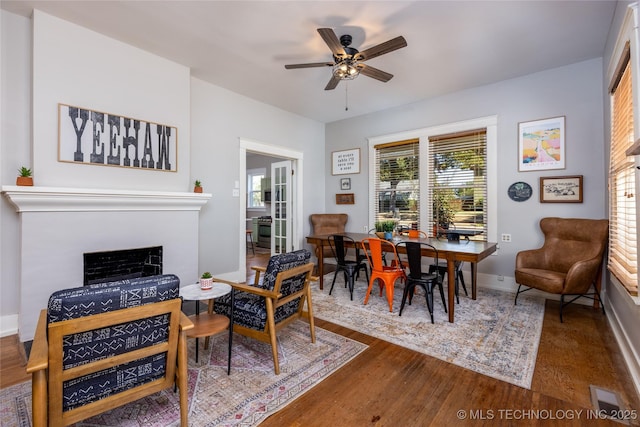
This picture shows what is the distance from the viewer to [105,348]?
1271mm

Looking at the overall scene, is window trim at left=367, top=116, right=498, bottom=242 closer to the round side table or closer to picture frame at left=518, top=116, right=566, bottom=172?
picture frame at left=518, top=116, right=566, bottom=172

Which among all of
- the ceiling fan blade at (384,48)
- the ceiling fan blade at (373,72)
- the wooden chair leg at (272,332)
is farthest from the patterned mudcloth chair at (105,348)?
the ceiling fan blade at (373,72)

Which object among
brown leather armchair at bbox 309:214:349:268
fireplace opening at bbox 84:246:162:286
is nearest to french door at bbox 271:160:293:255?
brown leather armchair at bbox 309:214:349:268

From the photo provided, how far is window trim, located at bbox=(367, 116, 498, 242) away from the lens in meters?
4.03

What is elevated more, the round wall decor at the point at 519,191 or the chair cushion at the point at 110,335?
the round wall decor at the point at 519,191

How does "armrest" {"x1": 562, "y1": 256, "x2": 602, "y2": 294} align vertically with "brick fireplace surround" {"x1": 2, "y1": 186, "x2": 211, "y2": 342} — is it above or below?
below

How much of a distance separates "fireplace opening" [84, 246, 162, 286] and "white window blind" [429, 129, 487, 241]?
4.05 meters

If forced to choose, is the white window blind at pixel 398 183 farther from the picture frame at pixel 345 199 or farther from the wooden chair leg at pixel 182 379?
the wooden chair leg at pixel 182 379

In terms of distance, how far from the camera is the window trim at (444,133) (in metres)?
4.03

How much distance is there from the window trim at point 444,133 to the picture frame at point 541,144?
12.5 inches

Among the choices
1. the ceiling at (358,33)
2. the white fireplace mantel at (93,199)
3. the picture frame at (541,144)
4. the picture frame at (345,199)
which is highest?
the ceiling at (358,33)

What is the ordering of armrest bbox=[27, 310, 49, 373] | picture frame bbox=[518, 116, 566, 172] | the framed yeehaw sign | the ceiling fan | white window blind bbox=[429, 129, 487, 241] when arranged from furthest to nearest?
white window blind bbox=[429, 129, 487, 241]
picture frame bbox=[518, 116, 566, 172]
the framed yeehaw sign
the ceiling fan
armrest bbox=[27, 310, 49, 373]

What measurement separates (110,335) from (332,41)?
2608mm

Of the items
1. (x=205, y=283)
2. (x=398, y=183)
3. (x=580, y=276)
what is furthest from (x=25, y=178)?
(x=580, y=276)
